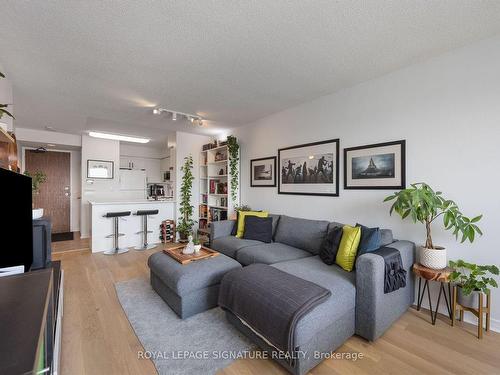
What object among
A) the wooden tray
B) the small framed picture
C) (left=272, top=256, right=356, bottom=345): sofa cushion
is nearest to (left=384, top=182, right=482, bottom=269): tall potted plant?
(left=272, top=256, right=356, bottom=345): sofa cushion

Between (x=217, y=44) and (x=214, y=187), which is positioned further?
(x=214, y=187)

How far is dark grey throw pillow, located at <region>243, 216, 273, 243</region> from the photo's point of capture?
3.33 m

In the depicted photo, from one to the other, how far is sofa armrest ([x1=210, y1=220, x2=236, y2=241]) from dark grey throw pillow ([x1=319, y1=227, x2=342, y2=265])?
1.62m

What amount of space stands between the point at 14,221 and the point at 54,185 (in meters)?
5.66

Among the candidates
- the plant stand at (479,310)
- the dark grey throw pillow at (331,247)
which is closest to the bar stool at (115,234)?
the dark grey throw pillow at (331,247)

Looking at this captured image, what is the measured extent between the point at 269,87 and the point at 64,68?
2.22 m

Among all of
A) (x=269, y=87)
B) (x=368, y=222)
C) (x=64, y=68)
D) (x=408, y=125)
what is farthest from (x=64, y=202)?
(x=408, y=125)

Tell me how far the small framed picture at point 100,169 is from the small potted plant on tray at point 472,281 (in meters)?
6.56

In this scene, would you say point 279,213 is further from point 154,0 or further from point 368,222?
point 154,0

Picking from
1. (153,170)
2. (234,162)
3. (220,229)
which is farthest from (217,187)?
(153,170)

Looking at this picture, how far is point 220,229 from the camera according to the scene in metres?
3.60

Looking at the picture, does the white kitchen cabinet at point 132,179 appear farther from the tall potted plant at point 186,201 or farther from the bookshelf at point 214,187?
the bookshelf at point 214,187

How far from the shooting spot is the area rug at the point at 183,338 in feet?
5.24

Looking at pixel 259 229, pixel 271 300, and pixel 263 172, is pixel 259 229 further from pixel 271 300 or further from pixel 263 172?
pixel 271 300
